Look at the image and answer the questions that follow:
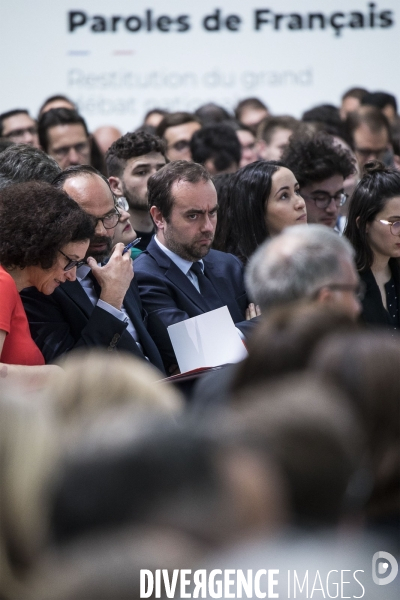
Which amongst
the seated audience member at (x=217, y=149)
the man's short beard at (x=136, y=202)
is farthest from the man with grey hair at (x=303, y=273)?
the seated audience member at (x=217, y=149)

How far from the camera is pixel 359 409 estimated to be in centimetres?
149

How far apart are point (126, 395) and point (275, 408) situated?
0.24 m

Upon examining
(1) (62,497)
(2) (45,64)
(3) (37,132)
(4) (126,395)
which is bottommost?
(1) (62,497)

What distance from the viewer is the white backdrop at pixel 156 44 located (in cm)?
780

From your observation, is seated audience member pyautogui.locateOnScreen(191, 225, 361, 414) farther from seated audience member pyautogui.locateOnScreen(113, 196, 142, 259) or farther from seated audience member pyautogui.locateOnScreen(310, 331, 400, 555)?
seated audience member pyautogui.locateOnScreen(113, 196, 142, 259)

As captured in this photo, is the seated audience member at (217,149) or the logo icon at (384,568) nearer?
the logo icon at (384,568)

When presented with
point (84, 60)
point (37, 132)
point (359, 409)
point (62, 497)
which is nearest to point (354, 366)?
point (359, 409)

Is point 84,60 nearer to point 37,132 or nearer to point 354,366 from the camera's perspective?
point 37,132

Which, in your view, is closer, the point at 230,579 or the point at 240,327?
the point at 230,579

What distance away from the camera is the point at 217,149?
253 inches

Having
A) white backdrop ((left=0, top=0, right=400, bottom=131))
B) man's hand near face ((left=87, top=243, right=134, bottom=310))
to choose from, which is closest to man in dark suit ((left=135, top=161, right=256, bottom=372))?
man's hand near face ((left=87, top=243, right=134, bottom=310))

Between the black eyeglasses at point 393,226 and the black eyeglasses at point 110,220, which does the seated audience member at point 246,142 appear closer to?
the black eyeglasses at point 393,226

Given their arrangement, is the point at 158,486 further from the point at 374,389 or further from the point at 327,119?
the point at 327,119

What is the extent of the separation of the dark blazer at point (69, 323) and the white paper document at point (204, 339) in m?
0.15
